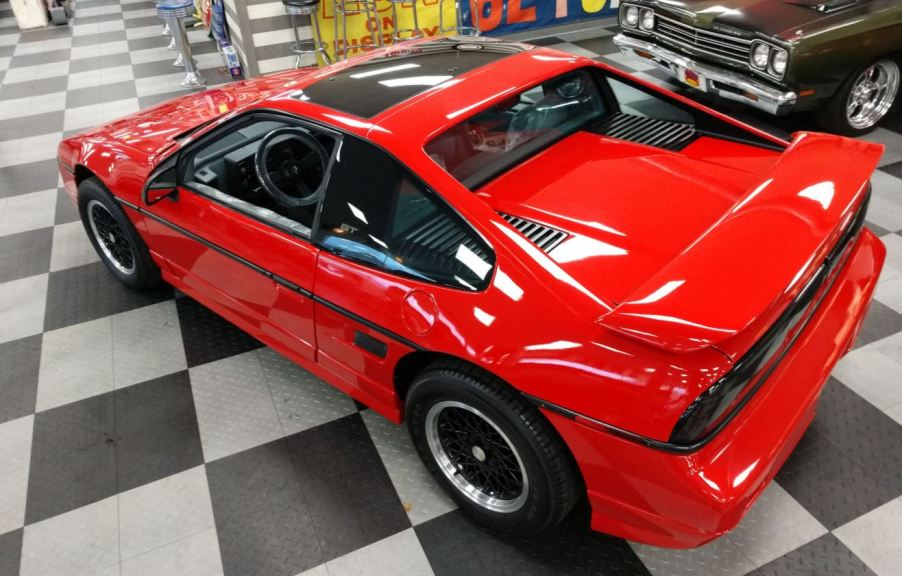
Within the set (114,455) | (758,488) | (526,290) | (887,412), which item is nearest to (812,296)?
(758,488)

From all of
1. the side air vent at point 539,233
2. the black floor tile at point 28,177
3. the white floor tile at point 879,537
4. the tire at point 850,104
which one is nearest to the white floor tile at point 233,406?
the side air vent at point 539,233

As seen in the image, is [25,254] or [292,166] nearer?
[292,166]

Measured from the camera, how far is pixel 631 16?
16.0 feet

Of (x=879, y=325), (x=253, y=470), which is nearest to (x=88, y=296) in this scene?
(x=253, y=470)

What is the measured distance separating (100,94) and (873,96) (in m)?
6.15

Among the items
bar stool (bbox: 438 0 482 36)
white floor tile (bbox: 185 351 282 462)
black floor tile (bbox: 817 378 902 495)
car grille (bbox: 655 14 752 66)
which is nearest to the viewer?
black floor tile (bbox: 817 378 902 495)

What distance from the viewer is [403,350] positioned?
74.0 inches

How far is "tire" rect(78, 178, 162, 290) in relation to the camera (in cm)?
287

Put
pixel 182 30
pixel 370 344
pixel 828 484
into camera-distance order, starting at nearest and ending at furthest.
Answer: pixel 370 344, pixel 828 484, pixel 182 30

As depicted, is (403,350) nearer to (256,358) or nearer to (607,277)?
(607,277)

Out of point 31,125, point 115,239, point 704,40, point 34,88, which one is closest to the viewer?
point 115,239

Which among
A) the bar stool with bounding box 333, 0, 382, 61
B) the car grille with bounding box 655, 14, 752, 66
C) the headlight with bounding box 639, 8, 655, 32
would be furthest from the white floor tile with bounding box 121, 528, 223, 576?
the bar stool with bounding box 333, 0, 382, 61

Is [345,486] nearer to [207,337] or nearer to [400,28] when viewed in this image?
[207,337]

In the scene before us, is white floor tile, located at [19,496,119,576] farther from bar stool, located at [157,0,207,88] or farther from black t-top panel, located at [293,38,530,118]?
A: bar stool, located at [157,0,207,88]
